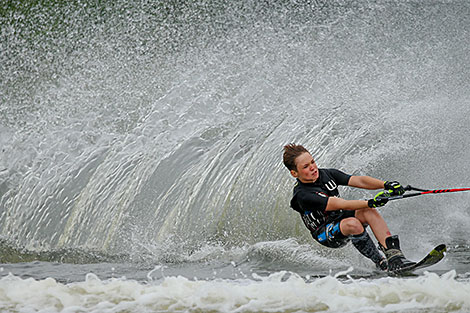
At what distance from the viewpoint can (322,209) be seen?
4402 millimetres

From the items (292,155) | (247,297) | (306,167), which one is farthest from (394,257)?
(247,297)

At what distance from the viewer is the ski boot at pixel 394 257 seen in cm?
430

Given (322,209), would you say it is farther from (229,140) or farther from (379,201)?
(229,140)

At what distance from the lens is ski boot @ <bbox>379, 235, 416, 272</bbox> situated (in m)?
4.30

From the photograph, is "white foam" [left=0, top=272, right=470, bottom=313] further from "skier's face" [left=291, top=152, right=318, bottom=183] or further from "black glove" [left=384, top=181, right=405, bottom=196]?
"skier's face" [left=291, top=152, right=318, bottom=183]

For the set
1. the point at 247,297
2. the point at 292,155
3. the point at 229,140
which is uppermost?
the point at 229,140

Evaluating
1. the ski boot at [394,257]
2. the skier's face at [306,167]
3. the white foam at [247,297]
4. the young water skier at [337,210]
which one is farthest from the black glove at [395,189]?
the white foam at [247,297]

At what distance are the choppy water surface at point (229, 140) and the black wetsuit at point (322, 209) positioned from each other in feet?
1.07

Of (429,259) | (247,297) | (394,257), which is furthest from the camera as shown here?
(394,257)

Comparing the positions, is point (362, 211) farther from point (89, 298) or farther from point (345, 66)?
point (345, 66)

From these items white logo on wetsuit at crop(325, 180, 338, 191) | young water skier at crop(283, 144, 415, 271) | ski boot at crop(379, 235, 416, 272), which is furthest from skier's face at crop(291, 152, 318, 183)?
ski boot at crop(379, 235, 416, 272)

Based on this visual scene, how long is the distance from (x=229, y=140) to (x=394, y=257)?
291cm

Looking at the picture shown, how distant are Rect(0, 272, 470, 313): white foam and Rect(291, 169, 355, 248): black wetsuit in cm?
72

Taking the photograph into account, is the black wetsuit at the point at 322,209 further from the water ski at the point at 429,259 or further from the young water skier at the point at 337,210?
the water ski at the point at 429,259
